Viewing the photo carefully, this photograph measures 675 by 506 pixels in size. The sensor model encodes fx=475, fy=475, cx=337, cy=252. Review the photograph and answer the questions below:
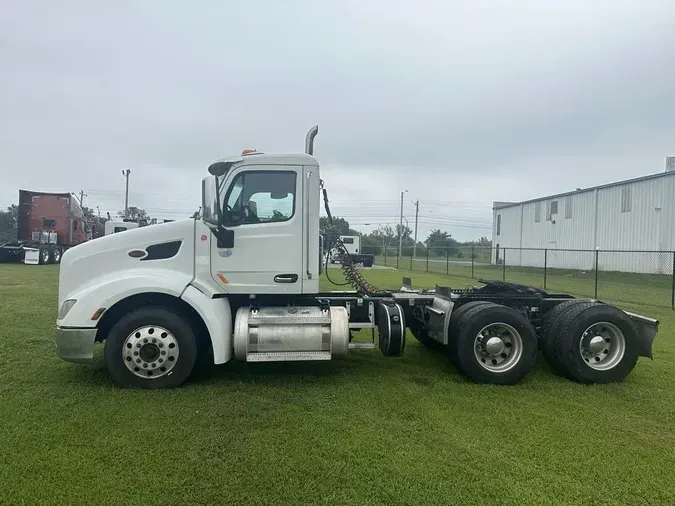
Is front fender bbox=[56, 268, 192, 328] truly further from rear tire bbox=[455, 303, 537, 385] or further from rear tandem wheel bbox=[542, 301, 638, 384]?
rear tandem wheel bbox=[542, 301, 638, 384]

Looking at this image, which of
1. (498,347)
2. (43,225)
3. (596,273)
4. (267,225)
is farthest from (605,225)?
(43,225)

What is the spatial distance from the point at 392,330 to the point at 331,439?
182cm

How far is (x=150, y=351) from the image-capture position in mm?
5082

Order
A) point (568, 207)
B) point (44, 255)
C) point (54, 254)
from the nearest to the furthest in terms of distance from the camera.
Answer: point (44, 255)
point (54, 254)
point (568, 207)

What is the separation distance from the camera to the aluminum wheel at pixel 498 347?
216 inches

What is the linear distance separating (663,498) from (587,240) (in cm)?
3328

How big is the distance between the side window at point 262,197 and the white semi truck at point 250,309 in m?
0.01

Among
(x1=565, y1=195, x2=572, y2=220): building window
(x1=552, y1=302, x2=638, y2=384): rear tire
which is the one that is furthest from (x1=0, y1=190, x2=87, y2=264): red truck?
(x1=565, y1=195, x2=572, y2=220): building window

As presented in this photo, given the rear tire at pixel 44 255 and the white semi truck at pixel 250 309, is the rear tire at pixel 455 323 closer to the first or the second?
the white semi truck at pixel 250 309

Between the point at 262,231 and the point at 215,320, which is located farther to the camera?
the point at 262,231

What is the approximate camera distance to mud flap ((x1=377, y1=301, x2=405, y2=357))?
5.48 meters

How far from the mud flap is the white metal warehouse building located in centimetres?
1562

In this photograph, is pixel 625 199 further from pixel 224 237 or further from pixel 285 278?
pixel 224 237

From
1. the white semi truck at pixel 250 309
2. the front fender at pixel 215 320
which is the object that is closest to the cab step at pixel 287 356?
the white semi truck at pixel 250 309
